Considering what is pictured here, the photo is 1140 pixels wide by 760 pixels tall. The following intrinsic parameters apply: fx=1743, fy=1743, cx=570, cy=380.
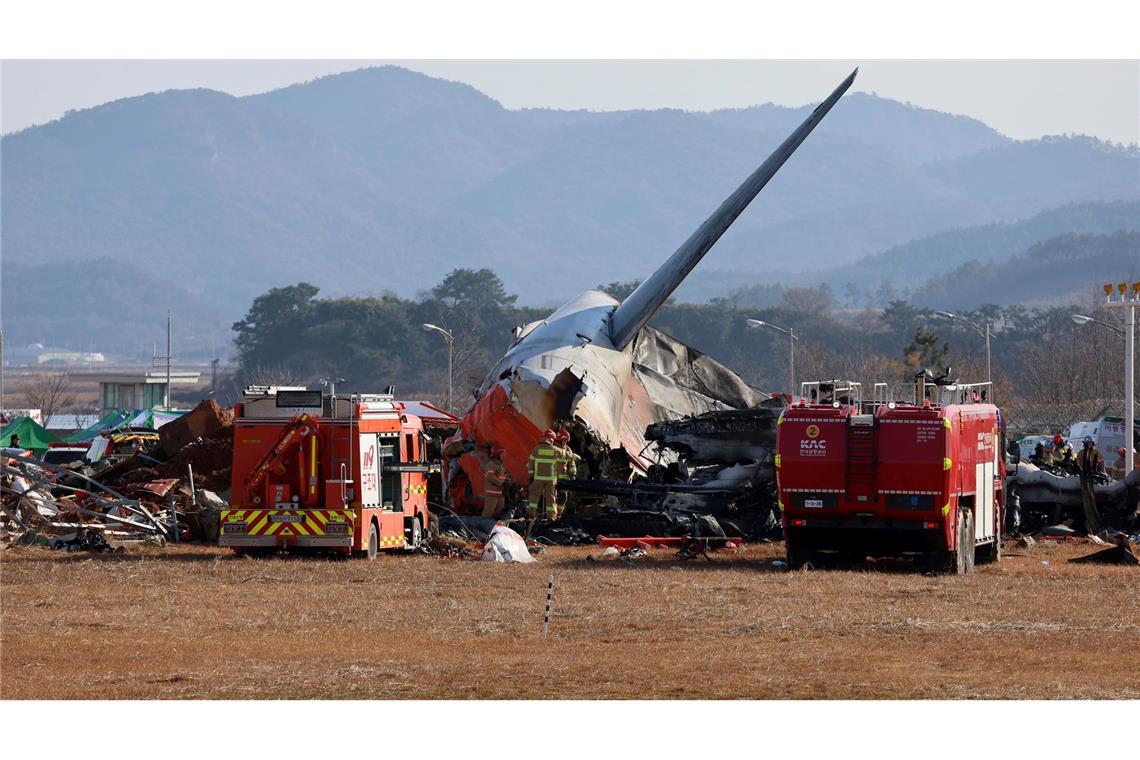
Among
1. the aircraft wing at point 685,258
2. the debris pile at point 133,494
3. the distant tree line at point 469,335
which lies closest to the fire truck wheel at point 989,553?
the aircraft wing at point 685,258

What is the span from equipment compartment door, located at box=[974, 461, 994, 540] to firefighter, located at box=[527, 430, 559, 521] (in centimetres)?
908

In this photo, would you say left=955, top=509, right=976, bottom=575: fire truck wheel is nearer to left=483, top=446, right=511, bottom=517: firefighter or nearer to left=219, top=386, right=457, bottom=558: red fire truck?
left=219, top=386, right=457, bottom=558: red fire truck

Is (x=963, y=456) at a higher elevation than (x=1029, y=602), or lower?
higher

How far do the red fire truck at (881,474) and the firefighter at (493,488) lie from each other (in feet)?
31.1

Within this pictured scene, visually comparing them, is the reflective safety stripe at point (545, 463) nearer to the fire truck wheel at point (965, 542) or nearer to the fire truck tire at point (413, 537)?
the fire truck tire at point (413, 537)

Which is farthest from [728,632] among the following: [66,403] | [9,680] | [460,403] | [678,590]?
[66,403]

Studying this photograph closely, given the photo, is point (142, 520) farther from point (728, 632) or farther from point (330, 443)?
point (728, 632)

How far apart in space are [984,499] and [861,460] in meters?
3.61

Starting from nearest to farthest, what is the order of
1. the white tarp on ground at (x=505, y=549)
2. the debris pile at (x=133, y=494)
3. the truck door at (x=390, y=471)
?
the white tarp on ground at (x=505, y=549)
the truck door at (x=390, y=471)
the debris pile at (x=133, y=494)

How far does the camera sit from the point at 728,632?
20.5 metres

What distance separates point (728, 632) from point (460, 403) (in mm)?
90427

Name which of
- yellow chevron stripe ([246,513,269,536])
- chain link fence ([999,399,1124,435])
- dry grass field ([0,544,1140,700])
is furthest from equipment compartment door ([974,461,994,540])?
chain link fence ([999,399,1124,435])

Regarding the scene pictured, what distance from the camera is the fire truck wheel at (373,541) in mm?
29750

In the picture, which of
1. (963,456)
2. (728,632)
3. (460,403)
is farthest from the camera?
(460,403)
